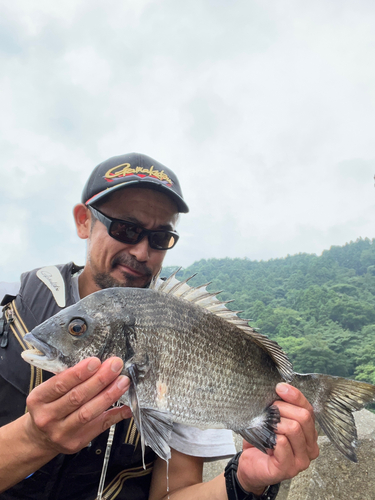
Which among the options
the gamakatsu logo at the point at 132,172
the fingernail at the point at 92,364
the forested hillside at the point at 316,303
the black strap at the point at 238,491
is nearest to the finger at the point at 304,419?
the black strap at the point at 238,491

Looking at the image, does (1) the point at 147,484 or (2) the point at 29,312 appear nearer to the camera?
(2) the point at 29,312

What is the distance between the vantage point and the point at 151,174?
2.66 metres

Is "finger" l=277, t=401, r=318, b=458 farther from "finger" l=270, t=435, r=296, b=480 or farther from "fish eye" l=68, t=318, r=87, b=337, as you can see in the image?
"fish eye" l=68, t=318, r=87, b=337

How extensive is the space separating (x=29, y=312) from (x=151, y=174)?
1.50m

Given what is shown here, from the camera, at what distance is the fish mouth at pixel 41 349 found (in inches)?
59.4

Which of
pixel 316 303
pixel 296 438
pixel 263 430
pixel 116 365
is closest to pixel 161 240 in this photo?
pixel 116 365

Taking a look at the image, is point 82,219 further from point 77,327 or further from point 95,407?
point 95,407

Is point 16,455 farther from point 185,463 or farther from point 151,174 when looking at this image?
point 151,174

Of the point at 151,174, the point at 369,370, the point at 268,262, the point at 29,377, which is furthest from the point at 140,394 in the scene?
the point at 268,262

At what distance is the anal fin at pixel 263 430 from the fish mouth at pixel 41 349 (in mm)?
1257

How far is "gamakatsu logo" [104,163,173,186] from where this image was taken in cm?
261

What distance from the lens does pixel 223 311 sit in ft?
6.72

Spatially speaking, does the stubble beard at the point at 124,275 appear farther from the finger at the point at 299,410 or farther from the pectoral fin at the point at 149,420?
the finger at the point at 299,410

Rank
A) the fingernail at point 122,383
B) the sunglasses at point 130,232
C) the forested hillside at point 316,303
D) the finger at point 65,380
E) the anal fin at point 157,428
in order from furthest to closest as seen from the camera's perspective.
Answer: the forested hillside at point 316,303
the sunglasses at point 130,232
the anal fin at point 157,428
the fingernail at point 122,383
the finger at point 65,380
